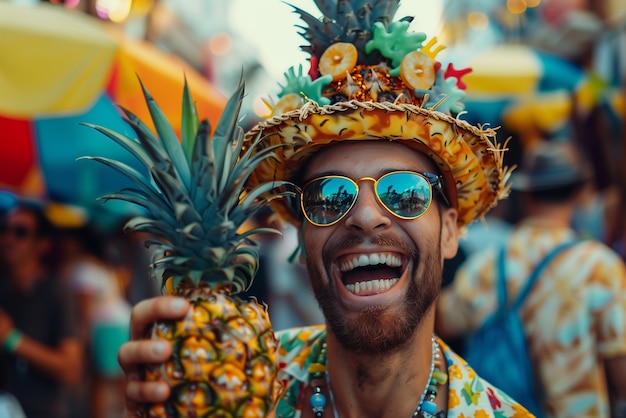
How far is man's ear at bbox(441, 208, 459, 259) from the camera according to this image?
291 cm

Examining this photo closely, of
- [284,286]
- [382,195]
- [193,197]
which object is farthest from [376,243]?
[284,286]

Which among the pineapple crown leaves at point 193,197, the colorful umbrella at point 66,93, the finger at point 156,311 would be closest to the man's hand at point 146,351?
the finger at point 156,311

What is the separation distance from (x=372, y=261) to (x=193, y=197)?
0.80 m

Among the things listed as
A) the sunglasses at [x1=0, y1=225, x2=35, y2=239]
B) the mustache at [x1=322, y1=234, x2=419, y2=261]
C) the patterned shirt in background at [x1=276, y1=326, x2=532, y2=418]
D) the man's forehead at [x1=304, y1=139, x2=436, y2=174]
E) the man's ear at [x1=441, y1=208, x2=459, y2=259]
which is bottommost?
the patterned shirt in background at [x1=276, y1=326, x2=532, y2=418]

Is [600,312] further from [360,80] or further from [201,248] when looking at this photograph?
[201,248]

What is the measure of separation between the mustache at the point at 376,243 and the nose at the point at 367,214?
0.11 ft

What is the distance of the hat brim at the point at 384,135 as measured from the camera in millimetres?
2605

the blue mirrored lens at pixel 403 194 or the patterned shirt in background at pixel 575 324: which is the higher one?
the blue mirrored lens at pixel 403 194

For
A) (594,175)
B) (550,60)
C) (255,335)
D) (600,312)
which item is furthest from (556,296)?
(594,175)

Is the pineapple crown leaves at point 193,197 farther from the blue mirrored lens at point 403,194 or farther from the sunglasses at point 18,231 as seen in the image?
the sunglasses at point 18,231

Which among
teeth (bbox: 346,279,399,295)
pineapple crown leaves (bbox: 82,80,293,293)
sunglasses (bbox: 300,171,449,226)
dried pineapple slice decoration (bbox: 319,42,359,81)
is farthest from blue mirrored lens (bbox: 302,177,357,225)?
pineapple crown leaves (bbox: 82,80,293,293)

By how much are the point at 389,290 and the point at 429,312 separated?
28cm

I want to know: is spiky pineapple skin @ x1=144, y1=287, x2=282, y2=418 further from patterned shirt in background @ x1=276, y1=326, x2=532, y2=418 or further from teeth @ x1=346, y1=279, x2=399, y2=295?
patterned shirt in background @ x1=276, y1=326, x2=532, y2=418

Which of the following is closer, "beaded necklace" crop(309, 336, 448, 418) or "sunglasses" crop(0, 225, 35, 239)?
"beaded necklace" crop(309, 336, 448, 418)
